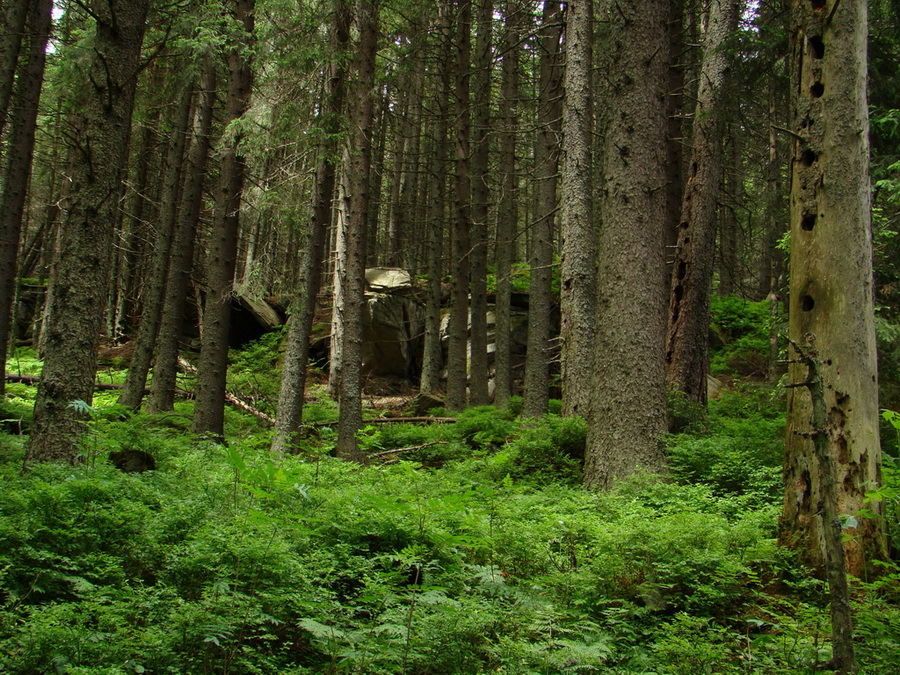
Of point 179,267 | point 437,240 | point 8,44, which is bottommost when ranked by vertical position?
point 179,267

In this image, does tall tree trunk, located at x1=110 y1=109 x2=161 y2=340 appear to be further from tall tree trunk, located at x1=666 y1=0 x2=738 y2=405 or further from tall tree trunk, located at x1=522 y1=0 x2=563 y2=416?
tall tree trunk, located at x1=666 y1=0 x2=738 y2=405

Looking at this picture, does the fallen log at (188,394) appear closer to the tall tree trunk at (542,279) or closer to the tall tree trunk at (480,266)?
the tall tree trunk at (480,266)

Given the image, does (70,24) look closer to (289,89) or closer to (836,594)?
(289,89)

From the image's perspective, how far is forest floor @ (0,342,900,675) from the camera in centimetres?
294

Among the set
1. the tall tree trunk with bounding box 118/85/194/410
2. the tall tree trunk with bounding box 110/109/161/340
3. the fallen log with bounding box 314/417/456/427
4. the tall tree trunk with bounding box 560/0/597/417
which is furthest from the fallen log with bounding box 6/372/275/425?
the tall tree trunk with bounding box 560/0/597/417

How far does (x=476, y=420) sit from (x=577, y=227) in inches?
163

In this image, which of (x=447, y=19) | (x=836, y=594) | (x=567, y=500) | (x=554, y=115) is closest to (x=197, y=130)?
(x=447, y=19)

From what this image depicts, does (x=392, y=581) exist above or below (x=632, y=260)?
below

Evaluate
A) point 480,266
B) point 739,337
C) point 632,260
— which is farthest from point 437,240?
point 739,337

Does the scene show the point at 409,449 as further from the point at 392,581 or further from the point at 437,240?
the point at 392,581

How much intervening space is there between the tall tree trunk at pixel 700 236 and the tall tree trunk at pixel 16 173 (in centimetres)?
1204

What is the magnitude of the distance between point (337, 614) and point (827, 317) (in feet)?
13.4

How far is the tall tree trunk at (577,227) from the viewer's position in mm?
10273

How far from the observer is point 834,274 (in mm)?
4625
